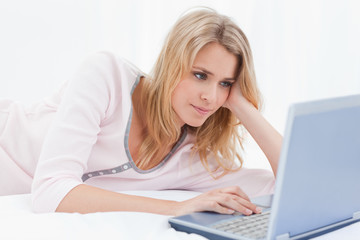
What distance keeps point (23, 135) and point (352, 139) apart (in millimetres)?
1238

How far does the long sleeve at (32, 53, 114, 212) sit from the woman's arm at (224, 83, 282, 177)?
1.63ft

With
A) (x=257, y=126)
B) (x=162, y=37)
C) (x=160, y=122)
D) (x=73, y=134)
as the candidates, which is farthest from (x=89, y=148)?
(x=162, y=37)

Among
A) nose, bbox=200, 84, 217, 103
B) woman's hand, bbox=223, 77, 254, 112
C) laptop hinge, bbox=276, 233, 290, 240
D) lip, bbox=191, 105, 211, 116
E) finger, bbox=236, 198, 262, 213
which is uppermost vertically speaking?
woman's hand, bbox=223, 77, 254, 112

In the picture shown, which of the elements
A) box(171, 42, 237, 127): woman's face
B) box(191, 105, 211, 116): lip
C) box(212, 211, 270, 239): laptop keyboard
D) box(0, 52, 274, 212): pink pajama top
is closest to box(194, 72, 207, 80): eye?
box(171, 42, 237, 127): woman's face

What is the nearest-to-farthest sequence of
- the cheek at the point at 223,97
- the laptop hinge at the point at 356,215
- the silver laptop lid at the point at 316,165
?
the silver laptop lid at the point at 316,165 → the laptop hinge at the point at 356,215 → the cheek at the point at 223,97

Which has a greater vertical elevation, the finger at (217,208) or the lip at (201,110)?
the lip at (201,110)

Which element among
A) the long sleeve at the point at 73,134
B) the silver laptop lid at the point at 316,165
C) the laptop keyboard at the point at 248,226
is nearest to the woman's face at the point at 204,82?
the long sleeve at the point at 73,134

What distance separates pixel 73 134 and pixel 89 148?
0.08 m

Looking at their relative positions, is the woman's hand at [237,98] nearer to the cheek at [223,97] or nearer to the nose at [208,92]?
the cheek at [223,97]

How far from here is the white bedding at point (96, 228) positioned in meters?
1.07

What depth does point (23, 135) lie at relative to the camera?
1924mm

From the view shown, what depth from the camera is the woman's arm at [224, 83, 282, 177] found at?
1.97 meters

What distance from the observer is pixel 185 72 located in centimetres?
181

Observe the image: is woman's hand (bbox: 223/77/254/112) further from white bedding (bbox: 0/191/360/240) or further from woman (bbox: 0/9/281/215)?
white bedding (bbox: 0/191/360/240)
